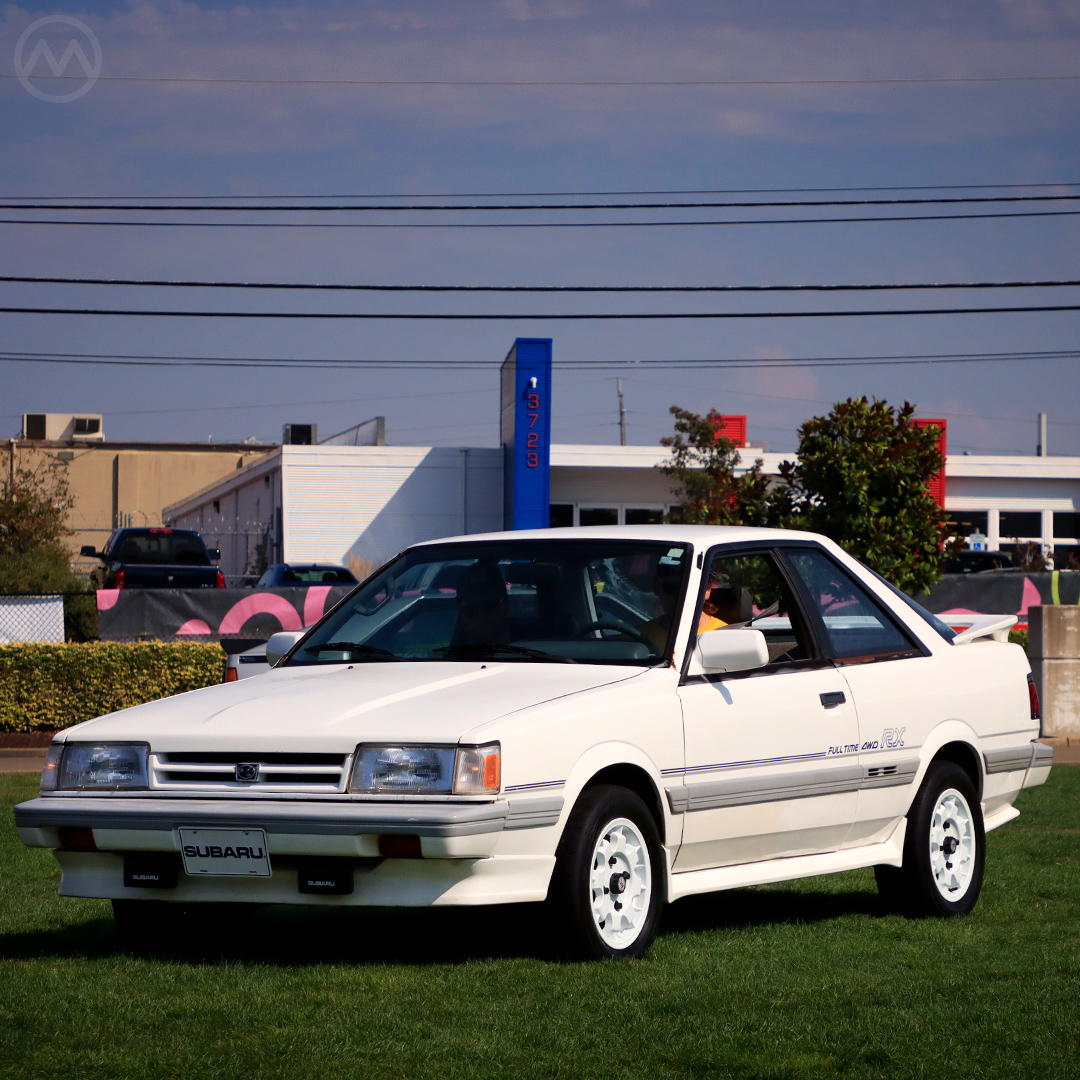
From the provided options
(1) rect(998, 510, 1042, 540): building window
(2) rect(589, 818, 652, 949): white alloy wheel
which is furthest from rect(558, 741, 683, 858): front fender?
(1) rect(998, 510, 1042, 540): building window

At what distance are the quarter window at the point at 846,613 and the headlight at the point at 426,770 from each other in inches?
90.4

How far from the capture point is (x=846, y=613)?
25.0ft

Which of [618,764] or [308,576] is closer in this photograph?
[618,764]

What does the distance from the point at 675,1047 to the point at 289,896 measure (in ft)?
5.27

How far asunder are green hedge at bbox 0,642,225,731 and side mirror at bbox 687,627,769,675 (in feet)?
41.1

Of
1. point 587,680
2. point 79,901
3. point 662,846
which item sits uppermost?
point 587,680

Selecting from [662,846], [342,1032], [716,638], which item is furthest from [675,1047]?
[716,638]

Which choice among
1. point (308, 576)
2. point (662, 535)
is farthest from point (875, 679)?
point (308, 576)

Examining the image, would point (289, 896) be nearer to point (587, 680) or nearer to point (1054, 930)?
point (587, 680)

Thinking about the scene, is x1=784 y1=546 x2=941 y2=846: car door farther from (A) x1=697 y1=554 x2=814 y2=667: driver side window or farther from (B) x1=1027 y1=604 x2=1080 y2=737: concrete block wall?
(B) x1=1027 y1=604 x2=1080 y2=737: concrete block wall

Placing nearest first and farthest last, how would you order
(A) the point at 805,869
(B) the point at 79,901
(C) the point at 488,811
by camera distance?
(C) the point at 488,811, (A) the point at 805,869, (B) the point at 79,901

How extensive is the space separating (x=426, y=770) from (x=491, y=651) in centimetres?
111

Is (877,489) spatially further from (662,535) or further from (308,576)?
(662,535)

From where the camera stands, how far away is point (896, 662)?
757 cm
